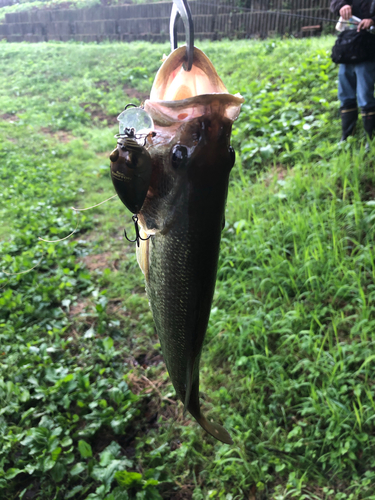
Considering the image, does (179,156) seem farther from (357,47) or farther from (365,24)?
(365,24)

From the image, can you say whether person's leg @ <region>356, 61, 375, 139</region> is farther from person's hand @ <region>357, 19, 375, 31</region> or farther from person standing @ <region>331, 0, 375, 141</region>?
person's hand @ <region>357, 19, 375, 31</region>

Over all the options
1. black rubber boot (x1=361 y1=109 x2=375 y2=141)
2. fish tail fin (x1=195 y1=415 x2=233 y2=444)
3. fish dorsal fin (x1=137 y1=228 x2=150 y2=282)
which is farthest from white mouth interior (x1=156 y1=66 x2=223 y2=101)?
black rubber boot (x1=361 y1=109 x2=375 y2=141)

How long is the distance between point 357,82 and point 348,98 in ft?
0.62

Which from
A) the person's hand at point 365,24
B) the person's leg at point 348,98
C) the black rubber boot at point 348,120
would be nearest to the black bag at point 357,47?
the person's hand at point 365,24

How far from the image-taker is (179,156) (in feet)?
2.93

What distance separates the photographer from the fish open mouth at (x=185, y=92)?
33.2 inches

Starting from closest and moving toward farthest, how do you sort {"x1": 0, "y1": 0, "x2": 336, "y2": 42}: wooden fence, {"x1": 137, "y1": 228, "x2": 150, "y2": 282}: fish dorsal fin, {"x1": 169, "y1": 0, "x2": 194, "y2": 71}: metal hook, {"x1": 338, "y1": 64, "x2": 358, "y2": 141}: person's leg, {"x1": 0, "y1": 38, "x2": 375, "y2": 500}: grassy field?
{"x1": 169, "y1": 0, "x2": 194, "y2": 71}: metal hook < {"x1": 137, "y1": 228, "x2": 150, "y2": 282}: fish dorsal fin < {"x1": 0, "y1": 38, "x2": 375, "y2": 500}: grassy field < {"x1": 338, "y1": 64, "x2": 358, "y2": 141}: person's leg < {"x1": 0, "y1": 0, "x2": 336, "y2": 42}: wooden fence

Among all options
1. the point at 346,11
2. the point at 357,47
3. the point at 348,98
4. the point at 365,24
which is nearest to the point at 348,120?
the point at 348,98

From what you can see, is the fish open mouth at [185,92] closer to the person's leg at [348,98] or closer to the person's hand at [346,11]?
the person's leg at [348,98]

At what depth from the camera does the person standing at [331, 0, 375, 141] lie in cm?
430

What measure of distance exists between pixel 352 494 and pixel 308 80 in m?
5.82

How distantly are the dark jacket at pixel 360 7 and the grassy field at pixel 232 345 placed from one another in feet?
3.81

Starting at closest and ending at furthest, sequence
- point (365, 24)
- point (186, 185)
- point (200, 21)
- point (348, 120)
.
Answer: point (186, 185) → point (365, 24) → point (348, 120) → point (200, 21)

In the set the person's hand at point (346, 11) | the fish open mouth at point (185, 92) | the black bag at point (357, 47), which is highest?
the person's hand at point (346, 11)
